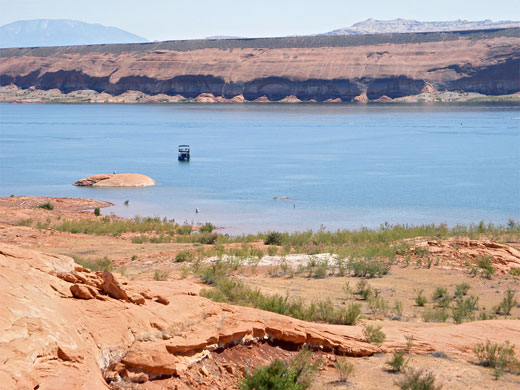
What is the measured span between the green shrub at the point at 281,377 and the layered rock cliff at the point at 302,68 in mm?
133106

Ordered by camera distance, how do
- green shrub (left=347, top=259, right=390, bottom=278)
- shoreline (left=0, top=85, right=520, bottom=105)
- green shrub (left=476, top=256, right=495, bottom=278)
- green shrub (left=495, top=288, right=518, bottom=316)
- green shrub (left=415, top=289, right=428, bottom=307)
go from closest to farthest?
green shrub (left=495, top=288, right=518, bottom=316) → green shrub (left=415, top=289, right=428, bottom=307) → green shrub (left=347, top=259, right=390, bottom=278) → green shrub (left=476, top=256, right=495, bottom=278) → shoreline (left=0, top=85, right=520, bottom=105)

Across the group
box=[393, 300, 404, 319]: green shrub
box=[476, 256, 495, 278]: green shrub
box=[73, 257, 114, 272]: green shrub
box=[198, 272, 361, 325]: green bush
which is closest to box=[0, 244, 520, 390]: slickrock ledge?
box=[198, 272, 361, 325]: green bush

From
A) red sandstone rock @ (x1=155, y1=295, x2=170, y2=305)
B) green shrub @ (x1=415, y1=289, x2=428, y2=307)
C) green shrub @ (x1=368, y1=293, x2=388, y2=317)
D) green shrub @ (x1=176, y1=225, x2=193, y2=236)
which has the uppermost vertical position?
red sandstone rock @ (x1=155, y1=295, x2=170, y2=305)

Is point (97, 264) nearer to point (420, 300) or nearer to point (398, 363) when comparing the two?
point (420, 300)

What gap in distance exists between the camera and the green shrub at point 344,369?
865 cm

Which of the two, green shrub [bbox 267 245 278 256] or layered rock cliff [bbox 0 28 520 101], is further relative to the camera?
layered rock cliff [bbox 0 28 520 101]

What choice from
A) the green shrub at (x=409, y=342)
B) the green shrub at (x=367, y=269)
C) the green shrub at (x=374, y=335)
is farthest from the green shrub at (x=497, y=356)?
the green shrub at (x=367, y=269)

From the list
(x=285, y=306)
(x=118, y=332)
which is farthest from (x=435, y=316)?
(x=118, y=332)

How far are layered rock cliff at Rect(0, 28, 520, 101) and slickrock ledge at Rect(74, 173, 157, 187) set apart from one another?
343ft

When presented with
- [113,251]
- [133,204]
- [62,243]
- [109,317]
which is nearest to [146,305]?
[109,317]

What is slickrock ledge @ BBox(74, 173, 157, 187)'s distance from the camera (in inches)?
1539

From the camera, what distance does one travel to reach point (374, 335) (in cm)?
962

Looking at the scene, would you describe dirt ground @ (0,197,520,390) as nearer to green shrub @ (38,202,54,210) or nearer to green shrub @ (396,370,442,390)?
green shrub @ (396,370,442,390)

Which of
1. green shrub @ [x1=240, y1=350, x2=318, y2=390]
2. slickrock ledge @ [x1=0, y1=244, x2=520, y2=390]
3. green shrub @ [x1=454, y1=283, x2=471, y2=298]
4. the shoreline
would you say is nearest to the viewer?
slickrock ledge @ [x1=0, y1=244, x2=520, y2=390]
